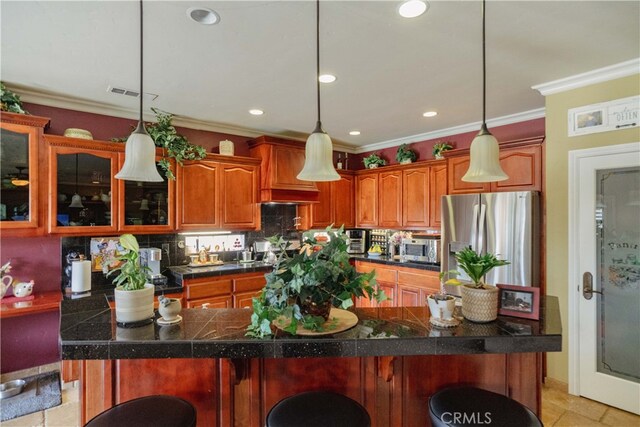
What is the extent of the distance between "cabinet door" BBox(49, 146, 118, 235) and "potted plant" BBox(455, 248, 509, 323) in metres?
3.23

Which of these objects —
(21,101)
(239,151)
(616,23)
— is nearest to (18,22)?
(21,101)

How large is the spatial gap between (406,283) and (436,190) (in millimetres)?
1258

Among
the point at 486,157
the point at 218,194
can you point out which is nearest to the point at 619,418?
the point at 486,157

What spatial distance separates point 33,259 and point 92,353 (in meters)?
2.55

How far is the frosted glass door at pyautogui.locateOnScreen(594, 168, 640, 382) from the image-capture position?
264cm

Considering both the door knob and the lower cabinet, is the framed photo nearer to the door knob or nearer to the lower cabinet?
the door knob

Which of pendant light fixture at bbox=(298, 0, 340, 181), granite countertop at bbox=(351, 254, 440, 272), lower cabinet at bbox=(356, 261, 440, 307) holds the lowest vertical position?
lower cabinet at bbox=(356, 261, 440, 307)

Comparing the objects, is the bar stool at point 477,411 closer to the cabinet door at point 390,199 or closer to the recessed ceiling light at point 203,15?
the recessed ceiling light at point 203,15

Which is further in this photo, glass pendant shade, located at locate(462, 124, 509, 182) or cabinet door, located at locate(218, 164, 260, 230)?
cabinet door, located at locate(218, 164, 260, 230)

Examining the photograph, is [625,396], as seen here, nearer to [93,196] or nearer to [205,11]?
[205,11]

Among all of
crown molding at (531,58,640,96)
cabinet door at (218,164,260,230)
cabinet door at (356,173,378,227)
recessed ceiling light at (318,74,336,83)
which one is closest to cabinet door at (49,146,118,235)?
cabinet door at (218,164,260,230)

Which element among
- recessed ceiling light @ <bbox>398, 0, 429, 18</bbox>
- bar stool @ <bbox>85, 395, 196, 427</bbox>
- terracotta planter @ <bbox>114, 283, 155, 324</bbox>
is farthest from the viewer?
recessed ceiling light @ <bbox>398, 0, 429, 18</bbox>

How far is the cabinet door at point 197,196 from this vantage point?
379 cm

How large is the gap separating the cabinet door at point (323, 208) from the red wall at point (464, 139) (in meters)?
0.88
